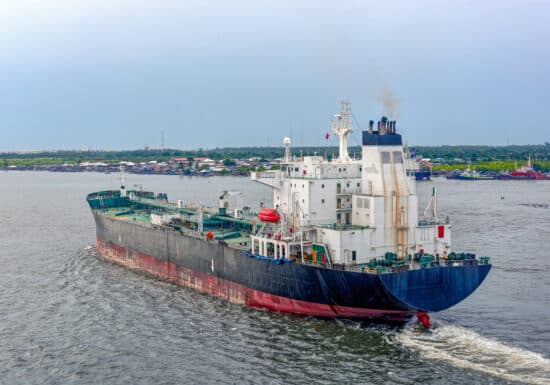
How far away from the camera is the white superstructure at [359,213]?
2622 cm

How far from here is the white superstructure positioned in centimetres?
2622

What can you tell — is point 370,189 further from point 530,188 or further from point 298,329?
point 530,188

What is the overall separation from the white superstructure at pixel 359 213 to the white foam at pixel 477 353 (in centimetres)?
376

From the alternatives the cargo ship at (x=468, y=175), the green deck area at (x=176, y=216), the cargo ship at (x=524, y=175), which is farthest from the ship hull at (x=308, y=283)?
the cargo ship at (x=524, y=175)

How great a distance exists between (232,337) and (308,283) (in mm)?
3645

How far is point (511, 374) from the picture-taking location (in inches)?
781

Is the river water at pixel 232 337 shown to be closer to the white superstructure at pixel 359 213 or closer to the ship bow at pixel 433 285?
the ship bow at pixel 433 285

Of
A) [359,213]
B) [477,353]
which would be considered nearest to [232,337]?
[359,213]

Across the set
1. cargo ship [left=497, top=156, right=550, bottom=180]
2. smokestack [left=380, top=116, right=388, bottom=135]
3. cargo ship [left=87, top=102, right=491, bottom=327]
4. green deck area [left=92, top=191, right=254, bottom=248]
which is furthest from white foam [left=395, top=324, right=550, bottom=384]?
cargo ship [left=497, top=156, right=550, bottom=180]

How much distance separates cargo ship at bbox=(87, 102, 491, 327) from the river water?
3.22ft

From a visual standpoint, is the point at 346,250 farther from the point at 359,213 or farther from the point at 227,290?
the point at 227,290

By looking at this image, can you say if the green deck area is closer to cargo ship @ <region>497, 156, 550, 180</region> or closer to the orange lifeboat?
the orange lifeboat

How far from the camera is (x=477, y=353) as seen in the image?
858 inches

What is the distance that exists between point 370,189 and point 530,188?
78.8 meters
